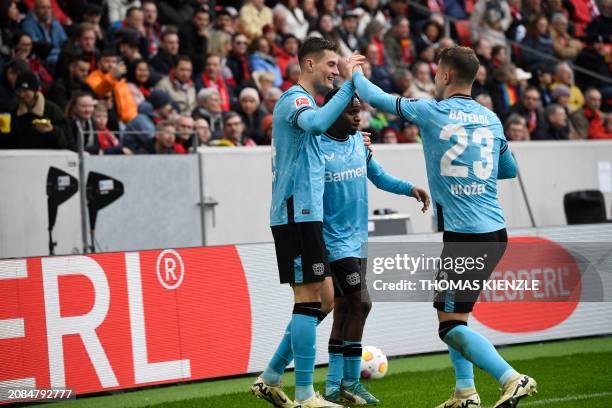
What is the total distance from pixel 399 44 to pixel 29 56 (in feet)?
23.8

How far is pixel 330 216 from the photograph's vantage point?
27.7ft

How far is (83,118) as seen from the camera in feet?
Result: 42.8

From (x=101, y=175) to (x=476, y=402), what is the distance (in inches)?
254

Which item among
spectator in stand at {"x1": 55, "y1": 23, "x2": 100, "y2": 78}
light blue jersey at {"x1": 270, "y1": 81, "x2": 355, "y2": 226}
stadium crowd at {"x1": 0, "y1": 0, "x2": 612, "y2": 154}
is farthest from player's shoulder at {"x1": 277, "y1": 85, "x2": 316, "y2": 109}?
spectator in stand at {"x1": 55, "y1": 23, "x2": 100, "y2": 78}

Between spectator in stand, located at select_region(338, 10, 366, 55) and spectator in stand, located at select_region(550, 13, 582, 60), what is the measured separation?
492 centimetres

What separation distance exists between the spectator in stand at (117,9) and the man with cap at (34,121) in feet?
11.7

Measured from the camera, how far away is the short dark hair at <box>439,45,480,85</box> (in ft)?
23.4

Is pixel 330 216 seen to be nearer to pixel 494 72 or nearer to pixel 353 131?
pixel 353 131

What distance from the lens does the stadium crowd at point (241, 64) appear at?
1330 centimetres

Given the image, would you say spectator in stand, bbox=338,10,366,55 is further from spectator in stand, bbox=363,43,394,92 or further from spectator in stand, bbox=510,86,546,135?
spectator in stand, bbox=510,86,546,135

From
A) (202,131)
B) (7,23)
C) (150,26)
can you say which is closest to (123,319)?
(202,131)

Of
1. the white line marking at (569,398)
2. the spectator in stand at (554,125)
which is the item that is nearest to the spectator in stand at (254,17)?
the spectator in stand at (554,125)

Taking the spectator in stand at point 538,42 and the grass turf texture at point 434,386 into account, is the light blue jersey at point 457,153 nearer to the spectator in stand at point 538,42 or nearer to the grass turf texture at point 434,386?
the grass turf texture at point 434,386

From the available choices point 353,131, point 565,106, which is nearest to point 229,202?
point 353,131
